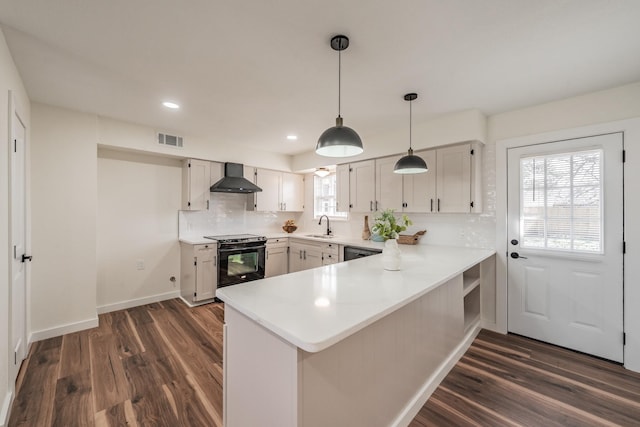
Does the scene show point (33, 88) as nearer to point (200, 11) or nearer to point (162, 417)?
point (200, 11)

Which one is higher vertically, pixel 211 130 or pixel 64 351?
pixel 211 130

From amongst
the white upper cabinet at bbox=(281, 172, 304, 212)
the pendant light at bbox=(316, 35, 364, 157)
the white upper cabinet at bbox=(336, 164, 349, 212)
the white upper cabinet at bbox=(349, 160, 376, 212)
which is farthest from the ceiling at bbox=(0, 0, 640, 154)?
the white upper cabinet at bbox=(281, 172, 304, 212)

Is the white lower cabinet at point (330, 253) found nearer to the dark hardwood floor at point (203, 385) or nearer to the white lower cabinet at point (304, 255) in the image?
the white lower cabinet at point (304, 255)

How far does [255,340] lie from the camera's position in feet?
4.31

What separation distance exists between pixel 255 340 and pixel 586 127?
339 centimetres

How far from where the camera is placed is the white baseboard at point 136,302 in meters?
3.61

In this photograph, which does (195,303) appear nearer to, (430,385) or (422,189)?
(430,385)

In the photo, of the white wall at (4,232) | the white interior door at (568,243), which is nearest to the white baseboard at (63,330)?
the white wall at (4,232)

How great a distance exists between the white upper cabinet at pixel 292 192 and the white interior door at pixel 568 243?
11.7 ft

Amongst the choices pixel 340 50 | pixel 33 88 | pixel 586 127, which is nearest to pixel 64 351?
pixel 33 88

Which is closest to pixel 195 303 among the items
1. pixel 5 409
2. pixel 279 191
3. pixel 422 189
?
pixel 5 409

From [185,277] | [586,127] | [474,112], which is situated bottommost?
[185,277]

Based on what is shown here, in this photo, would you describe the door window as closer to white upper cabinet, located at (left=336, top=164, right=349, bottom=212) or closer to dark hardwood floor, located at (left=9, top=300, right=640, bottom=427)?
dark hardwood floor, located at (left=9, top=300, right=640, bottom=427)

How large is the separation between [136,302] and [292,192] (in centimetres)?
308
